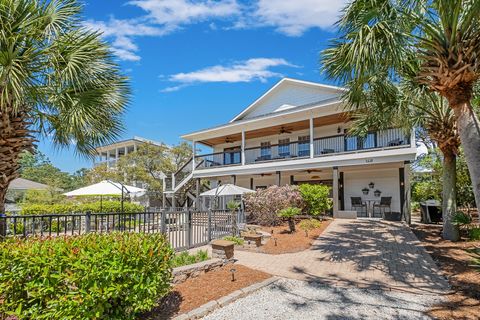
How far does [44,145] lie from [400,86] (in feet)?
37.3

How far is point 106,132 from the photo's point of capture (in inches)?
318

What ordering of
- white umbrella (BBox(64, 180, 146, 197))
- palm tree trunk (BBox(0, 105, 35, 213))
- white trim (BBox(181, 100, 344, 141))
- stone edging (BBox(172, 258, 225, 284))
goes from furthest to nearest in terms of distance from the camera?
white trim (BBox(181, 100, 344, 141)) → white umbrella (BBox(64, 180, 146, 197)) → palm tree trunk (BBox(0, 105, 35, 213)) → stone edging (BBox(172, 258, 225, 284))

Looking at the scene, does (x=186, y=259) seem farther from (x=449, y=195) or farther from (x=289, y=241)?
(x=449, y=195)

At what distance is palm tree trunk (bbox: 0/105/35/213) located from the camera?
19.5ft

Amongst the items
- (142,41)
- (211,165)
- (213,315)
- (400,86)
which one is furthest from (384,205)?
(142,41)

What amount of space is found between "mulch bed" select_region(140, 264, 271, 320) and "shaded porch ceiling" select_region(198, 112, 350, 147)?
12280mm

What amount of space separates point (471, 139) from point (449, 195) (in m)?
5.66

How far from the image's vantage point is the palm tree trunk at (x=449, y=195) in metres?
10.2

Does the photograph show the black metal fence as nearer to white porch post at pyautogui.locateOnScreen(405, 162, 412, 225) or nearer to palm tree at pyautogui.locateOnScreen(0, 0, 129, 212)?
palm tree at pyautogui.locateOnScreen(0, 0, 129, 212)

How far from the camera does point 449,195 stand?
10406 mm

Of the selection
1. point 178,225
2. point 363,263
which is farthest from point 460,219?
point 178,225

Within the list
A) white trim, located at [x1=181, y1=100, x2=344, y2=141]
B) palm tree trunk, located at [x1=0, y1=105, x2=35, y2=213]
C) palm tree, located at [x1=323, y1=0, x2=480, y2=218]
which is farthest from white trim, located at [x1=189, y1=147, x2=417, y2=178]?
palm tree trunk, located at [x1=0, y1=105, x2=35, y2=213]

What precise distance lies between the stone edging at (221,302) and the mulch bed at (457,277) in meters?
2.95

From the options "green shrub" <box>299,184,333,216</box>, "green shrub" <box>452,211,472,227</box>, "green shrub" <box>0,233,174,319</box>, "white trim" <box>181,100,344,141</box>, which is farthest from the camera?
"white trim" <box>181,100,344,141</box>
